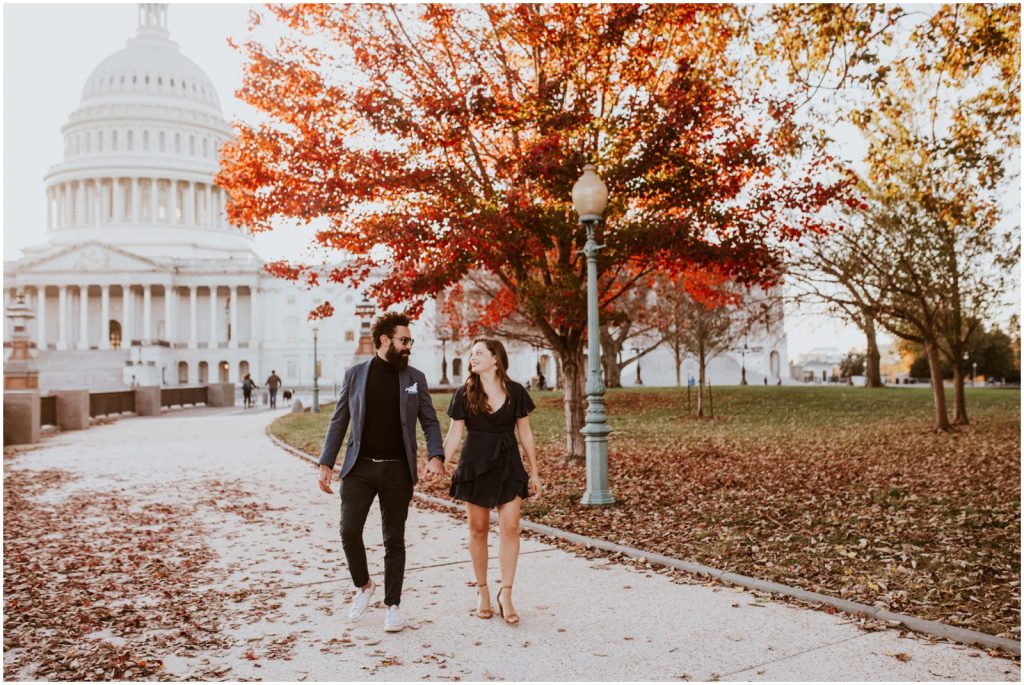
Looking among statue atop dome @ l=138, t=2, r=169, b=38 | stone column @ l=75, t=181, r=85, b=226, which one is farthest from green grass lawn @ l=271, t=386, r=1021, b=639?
statue atop dome @ l=138, t=2, r=169, b=38

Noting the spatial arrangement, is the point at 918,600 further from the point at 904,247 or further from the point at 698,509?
the point at 904,247

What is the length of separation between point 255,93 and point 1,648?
1145 cm

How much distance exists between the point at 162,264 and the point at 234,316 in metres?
10.6

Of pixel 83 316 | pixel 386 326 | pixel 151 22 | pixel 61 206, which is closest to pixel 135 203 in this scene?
pixel 61 206

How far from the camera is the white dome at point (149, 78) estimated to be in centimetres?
11638

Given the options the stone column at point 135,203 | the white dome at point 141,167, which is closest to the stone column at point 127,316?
the white dome at point 141,167

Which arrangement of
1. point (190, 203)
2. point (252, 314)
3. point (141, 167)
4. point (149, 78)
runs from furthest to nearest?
point (149, 78), point (190, 203), point (252, 314), point (141, 167)

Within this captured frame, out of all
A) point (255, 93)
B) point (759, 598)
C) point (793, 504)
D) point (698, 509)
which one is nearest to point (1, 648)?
point (759, 598)

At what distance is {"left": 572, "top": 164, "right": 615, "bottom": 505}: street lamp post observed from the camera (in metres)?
11.4

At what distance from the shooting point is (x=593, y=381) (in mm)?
11656

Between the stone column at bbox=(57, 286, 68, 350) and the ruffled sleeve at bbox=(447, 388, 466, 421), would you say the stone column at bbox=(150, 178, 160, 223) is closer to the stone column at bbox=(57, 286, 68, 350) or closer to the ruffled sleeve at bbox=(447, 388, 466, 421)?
the stone column at bbox=(57, 286, 68, 350)

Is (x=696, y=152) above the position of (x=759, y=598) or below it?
above

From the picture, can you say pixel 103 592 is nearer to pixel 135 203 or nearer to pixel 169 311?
pixel 169 311

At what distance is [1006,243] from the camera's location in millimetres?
21531
